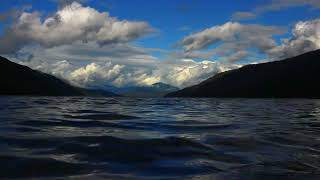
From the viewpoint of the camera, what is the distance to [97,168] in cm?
1088

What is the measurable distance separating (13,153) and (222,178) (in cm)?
625

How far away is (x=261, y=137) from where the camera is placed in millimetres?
19094

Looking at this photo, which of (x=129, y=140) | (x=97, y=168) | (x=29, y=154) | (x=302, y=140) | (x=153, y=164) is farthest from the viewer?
(x=302, y=140)

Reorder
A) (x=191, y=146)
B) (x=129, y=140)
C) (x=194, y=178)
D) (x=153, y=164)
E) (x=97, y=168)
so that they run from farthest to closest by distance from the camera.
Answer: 1. (x=129, y=140)
2. (x=191, y=146)
3. (x=153, y=164)
4. (x=97, y=168)
5. (x=194, y=178)

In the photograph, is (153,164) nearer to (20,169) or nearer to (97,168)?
(97,168)

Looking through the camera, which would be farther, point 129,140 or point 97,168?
point 129,140

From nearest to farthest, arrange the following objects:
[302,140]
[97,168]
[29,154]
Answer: [97,168] → [29,154] → [302,140]

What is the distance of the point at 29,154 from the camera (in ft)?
41.8

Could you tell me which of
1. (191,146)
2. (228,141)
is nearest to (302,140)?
(228,141)

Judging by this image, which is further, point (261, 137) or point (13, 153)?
point (261, 137)

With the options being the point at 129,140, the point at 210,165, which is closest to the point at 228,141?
the point at 129,140

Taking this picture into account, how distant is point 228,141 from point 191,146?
94.9 inches

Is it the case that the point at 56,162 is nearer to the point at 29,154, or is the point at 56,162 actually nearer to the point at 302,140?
the point at 29,154

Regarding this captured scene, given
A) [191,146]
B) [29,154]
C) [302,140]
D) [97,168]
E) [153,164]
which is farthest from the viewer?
[302,140]
